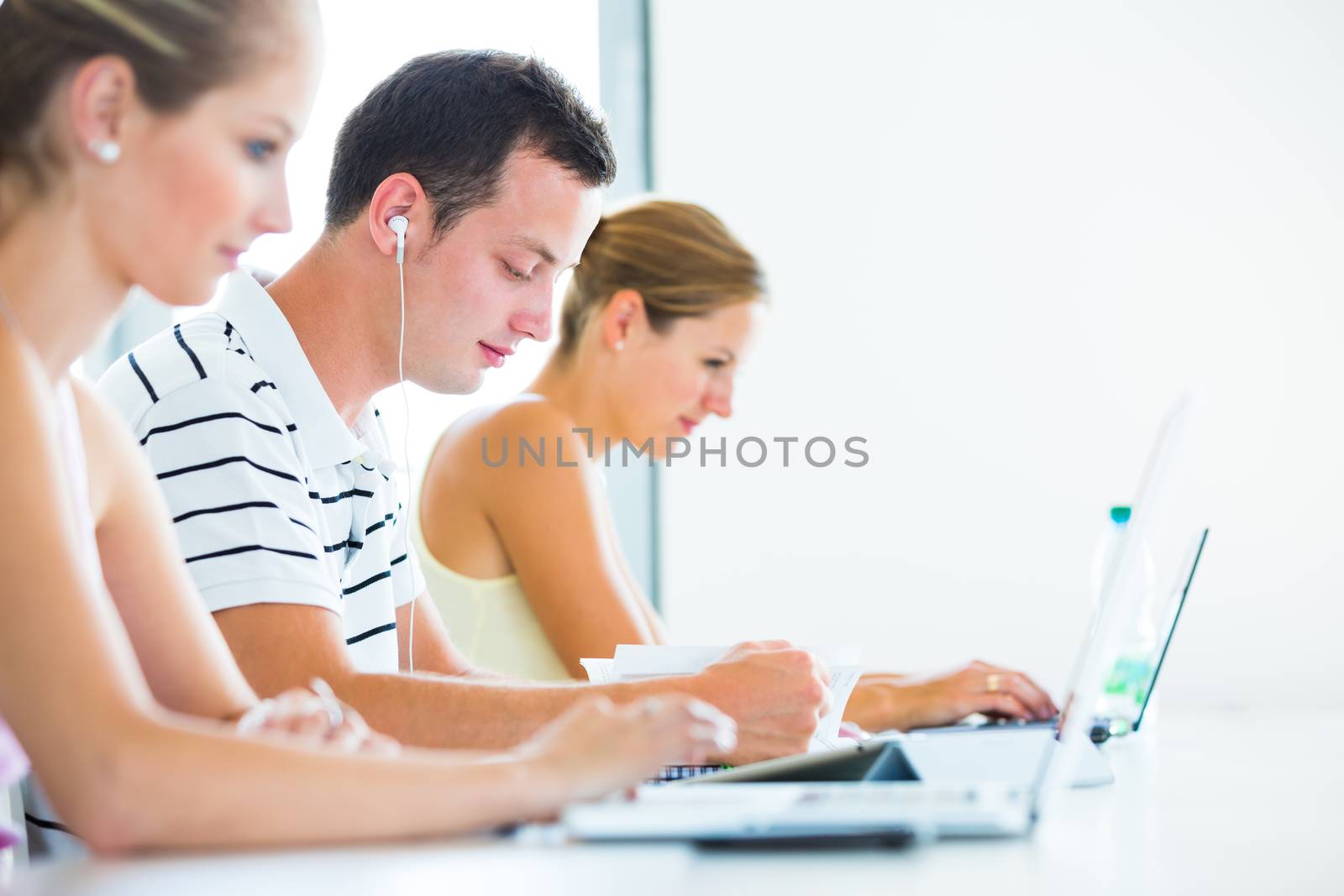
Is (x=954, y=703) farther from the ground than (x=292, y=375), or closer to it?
closer to it

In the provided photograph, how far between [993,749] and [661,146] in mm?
2083

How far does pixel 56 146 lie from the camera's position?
2.50 ft

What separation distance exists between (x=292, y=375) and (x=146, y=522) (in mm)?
395

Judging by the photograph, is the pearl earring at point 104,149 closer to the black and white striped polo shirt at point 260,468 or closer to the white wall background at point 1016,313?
the black and white striped polo shirt at point 260,468

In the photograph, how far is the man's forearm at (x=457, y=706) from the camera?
3.72 ft

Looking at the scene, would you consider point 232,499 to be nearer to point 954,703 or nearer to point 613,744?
point 613,744

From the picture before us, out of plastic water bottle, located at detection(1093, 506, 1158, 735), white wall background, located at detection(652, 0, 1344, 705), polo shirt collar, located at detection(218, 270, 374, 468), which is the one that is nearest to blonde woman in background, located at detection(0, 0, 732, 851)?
polo shirt collar, located at detection(218, 270, 374, 468)

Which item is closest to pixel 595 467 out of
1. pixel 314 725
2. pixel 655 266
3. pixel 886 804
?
pixel 655 266

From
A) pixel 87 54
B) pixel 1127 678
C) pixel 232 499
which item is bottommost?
pixel 1127 678

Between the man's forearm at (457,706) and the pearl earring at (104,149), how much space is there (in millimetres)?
521

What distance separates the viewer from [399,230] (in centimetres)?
142

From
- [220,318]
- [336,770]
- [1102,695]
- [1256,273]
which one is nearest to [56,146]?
[336,770]

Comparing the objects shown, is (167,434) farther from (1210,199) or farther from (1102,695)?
(1210,199)

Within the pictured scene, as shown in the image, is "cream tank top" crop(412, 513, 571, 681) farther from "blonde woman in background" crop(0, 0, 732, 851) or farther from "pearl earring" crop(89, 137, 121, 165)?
"pearl earring" crop(89, 137, 121, 165)
